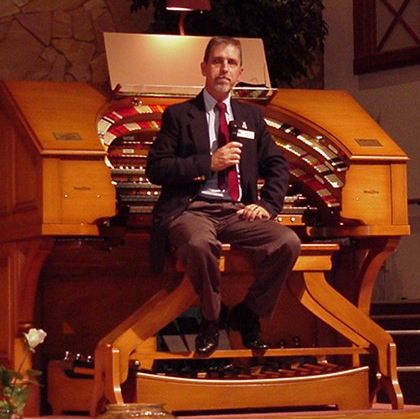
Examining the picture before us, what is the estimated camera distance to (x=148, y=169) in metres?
4.18

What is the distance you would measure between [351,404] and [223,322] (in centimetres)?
73

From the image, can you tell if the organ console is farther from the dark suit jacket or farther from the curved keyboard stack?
the dark suit jacket

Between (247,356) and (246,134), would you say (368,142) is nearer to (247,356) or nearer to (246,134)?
(246,134)

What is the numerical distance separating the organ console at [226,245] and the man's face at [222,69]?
0.44 metres

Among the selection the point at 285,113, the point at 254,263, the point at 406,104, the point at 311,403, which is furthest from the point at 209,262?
the point at 406,104

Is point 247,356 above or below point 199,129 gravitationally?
below

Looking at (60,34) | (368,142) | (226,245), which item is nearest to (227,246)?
(226,245)

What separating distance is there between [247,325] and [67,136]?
0.91 m

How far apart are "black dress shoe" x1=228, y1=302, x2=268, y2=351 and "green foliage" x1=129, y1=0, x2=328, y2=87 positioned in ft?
9.21

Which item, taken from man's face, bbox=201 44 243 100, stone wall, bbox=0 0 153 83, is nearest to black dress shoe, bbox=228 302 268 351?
man's face, bbox=201 44 243 100

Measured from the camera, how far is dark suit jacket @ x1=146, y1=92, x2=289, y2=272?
4125 mm

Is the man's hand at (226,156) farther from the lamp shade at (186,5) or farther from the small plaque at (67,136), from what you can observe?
the lamp shade at (186,5)

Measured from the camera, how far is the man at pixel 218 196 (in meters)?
4.04

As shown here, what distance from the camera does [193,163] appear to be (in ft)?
13.5
